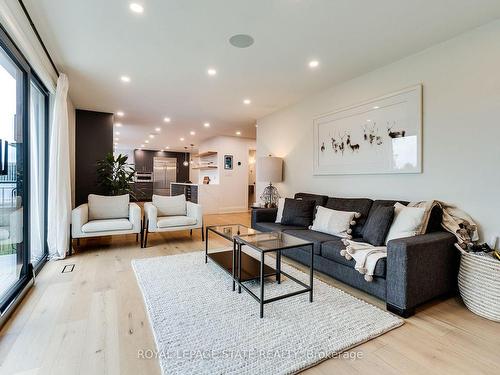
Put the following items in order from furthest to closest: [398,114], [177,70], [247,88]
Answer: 1. [247,88]
2. [177,70]
3. [398,114]

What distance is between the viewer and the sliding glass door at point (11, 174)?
6.72 ft

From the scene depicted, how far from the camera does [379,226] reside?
2.56m

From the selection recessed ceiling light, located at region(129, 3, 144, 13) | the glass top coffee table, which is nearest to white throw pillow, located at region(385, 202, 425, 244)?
the glass top coffee table

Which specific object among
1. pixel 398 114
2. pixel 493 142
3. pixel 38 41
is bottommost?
pixel 493 142

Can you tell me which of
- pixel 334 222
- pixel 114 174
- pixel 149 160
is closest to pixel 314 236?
pixel 334 222

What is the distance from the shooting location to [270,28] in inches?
93.6

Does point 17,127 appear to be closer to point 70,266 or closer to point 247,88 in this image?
point 70,266

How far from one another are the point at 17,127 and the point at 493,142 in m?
4.34

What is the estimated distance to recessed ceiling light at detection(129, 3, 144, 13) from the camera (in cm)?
208

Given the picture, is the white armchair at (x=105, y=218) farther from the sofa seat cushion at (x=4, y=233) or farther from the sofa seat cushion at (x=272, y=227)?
the sofa seat cushion at (x=272, y=227)

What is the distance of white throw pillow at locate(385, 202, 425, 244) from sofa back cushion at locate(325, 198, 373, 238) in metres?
0.43

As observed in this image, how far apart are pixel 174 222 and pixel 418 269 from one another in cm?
322

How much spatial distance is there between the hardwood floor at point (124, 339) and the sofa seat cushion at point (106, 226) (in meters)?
1.03

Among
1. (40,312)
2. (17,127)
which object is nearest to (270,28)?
(17,127)
